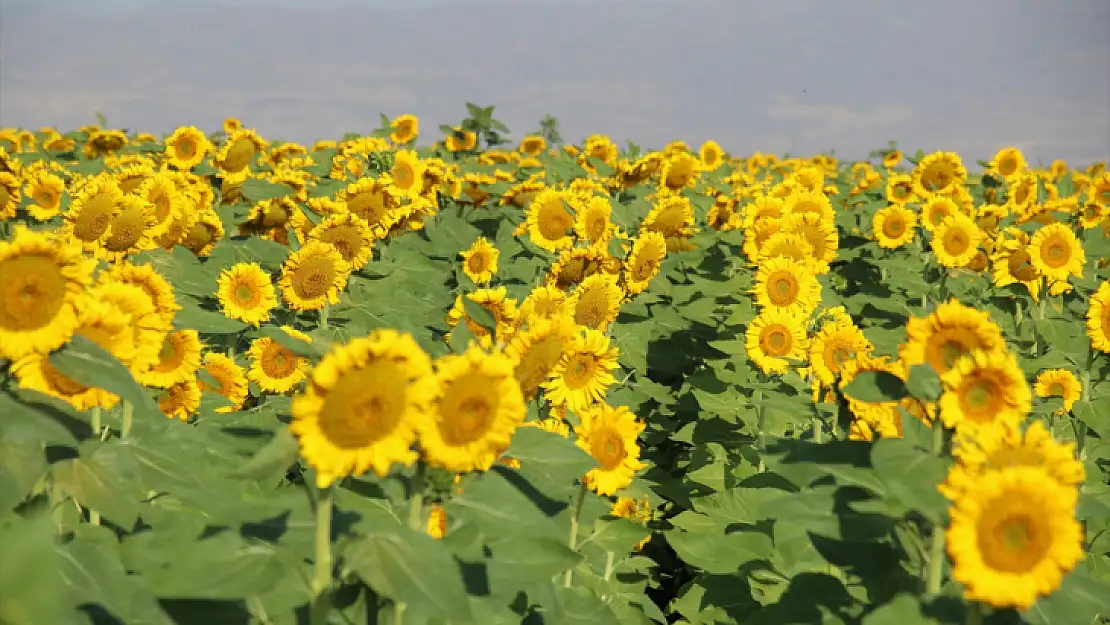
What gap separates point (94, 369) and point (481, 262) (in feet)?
16.6

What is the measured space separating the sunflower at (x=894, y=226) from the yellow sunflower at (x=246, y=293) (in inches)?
264

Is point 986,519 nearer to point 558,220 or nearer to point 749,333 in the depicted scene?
point 749,333

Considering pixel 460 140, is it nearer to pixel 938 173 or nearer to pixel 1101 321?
pixel 938 173

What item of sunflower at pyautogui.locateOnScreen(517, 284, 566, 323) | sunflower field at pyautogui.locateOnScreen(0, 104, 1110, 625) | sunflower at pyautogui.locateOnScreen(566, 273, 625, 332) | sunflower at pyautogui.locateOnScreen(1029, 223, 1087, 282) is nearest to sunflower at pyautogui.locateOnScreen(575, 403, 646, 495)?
sunflower field at pyautogui.locateOnScreen(0, 104, 1110, 625)

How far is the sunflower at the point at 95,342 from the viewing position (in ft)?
7.25

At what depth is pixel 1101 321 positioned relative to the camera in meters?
5.16

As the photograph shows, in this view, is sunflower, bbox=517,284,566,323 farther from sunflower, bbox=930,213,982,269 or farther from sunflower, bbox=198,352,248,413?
sunflower, bbox=930,213,982,269

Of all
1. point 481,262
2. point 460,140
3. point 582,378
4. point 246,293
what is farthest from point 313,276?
point 460,140

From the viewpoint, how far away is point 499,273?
319 inches

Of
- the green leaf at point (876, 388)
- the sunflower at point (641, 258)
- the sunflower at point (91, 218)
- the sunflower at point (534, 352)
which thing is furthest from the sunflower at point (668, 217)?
the green leaf at point (876, 388)

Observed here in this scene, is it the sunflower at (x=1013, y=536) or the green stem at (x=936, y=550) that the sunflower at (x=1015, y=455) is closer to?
the sunflower at (x=1013, y=536)

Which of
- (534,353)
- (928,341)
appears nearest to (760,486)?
(928,341)

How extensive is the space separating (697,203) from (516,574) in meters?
8.42

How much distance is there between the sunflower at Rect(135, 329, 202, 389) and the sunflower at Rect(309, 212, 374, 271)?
198 centimetres
